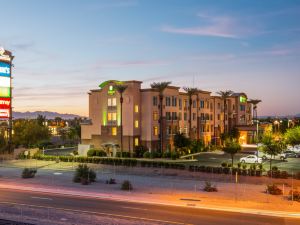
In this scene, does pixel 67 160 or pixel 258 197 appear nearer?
pixel 258 197

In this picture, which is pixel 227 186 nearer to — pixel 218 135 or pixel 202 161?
pixel 202 161

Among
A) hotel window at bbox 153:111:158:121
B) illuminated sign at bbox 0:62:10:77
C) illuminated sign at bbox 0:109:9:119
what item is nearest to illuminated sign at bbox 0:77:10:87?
illuminated sign at bbox 0:62:10:77

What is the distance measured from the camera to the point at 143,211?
29359 mm

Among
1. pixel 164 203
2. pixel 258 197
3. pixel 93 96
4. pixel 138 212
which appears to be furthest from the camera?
pixel 93 96

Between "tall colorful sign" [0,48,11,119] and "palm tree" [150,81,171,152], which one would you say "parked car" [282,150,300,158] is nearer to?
"palm tree" [150,81,171,152]

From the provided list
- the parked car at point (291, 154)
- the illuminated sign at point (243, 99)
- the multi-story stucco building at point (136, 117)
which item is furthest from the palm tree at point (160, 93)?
the illuminated sign at point (243, 99)

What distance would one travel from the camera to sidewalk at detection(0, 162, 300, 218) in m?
31.2

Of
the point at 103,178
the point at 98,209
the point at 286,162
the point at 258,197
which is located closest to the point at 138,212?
the point at 98,209

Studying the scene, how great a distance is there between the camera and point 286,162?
65.2 metres

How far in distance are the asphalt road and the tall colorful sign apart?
3577 cm

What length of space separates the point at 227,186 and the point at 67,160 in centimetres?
3134

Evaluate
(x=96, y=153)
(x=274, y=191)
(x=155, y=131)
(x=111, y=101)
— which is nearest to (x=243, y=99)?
(x=155, y=131)

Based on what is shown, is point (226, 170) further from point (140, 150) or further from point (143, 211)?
point (140, 150)

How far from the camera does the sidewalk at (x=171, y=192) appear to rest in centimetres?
3115
